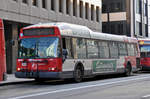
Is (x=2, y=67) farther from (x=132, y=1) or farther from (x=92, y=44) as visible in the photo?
(x=132, y=1)

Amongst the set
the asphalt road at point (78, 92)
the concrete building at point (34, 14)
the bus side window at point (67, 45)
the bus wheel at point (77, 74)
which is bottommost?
the asphalt road at point (78, 92)

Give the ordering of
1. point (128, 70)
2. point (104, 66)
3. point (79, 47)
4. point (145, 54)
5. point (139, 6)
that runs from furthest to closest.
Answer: point (139, 6) → point (145, 54) → point (128, 70) → point (104, 66) → point (79, 47)

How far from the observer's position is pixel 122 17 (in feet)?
192

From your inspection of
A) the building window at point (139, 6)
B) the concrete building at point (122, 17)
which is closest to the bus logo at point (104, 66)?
the concrete building at point (122, 17)

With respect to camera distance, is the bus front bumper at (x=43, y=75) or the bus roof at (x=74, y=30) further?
the bus roof at (x=74, y=30)

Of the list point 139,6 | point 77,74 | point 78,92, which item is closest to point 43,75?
point 77,74

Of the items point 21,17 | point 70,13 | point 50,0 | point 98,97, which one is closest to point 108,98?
point 98,97

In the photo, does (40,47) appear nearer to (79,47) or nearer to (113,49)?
(79,47)

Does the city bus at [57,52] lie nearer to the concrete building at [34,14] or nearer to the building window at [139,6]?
the concrete building at [34,14]

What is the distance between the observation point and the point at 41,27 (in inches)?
759

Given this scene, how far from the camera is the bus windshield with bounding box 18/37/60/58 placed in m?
18.6

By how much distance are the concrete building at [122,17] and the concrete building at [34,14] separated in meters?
13.0

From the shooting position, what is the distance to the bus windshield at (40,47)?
61.0 ft

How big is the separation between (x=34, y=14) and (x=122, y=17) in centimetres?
2668
